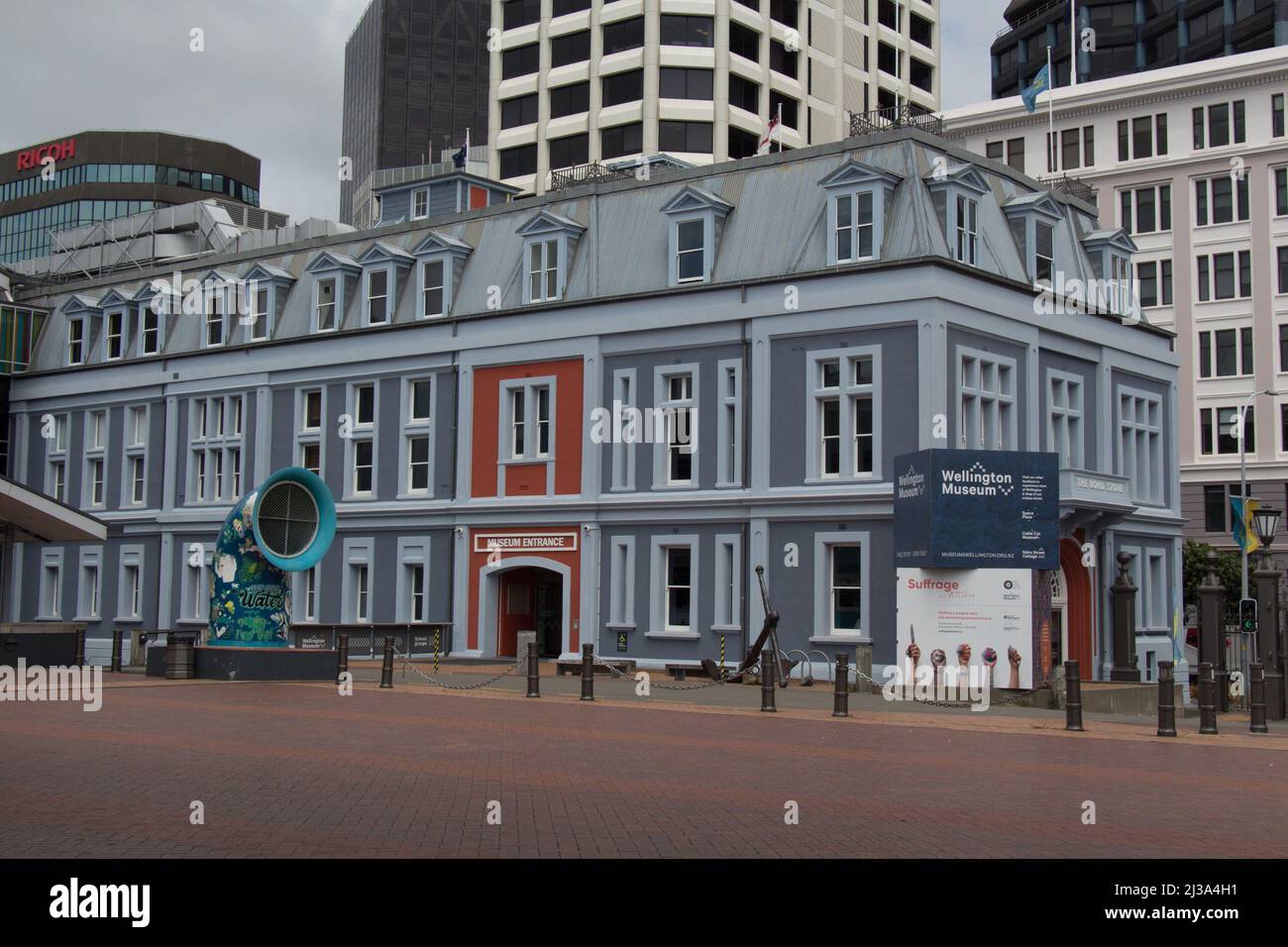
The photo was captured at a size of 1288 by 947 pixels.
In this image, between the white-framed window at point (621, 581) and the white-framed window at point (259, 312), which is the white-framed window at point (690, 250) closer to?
the white-framed window at point (621, 581)

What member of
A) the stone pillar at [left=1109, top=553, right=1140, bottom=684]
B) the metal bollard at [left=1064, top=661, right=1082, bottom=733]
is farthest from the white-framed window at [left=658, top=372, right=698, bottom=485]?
the metal bollard at [left=1064, top=661, right=1082, bottom=733]

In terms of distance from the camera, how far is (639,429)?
129 ft

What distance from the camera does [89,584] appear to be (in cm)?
5222

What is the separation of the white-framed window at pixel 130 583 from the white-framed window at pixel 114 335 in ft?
23.9

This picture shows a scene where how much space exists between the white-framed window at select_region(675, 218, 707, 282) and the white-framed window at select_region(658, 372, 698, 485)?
2.64 meters

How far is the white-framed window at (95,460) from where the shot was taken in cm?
5259

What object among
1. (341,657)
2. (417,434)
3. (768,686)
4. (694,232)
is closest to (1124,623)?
(694,232)

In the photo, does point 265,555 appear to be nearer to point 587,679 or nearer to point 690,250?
point 587,679

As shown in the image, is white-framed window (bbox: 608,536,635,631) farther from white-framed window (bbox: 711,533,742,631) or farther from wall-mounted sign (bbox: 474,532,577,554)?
white-framed window (bbox: 711,533,742,631)

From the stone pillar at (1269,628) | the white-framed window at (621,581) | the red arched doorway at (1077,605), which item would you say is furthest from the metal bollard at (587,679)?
the red arched doorway at (1077,605)

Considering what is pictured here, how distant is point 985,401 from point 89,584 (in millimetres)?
32286

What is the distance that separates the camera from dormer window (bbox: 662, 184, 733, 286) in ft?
127
